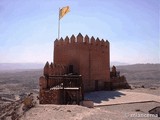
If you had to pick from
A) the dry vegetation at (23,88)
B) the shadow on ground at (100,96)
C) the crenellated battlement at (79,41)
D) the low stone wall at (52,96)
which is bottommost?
the dry vegetation at (23,88)

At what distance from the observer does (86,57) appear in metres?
19.4

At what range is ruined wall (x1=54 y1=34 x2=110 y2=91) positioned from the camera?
1917 cm

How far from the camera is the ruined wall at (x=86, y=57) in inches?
755

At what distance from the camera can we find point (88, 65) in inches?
766

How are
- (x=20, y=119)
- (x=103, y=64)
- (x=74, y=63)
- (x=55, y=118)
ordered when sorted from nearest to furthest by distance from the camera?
(x=55, y=118) < (x=20, y=119) < (x=74, y=63) < (x=103, y=64)

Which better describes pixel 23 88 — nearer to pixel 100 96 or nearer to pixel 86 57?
pixel 86 57

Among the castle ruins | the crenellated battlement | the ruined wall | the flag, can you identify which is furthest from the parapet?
the flag

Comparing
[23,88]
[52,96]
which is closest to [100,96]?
[52,96]

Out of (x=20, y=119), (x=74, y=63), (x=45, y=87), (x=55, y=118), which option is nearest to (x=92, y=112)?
(x=55, y=118)

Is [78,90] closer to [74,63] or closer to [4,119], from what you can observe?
[4,119]

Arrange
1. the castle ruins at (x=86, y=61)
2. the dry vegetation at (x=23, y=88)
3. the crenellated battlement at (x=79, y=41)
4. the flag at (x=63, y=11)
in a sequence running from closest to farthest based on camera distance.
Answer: the dry vegetation at (x=23, y=88) → the castle ruins at (x=86, y=61) → the crenellated battlement at (x=79, y=41) → the flag at (x=63, y=11)

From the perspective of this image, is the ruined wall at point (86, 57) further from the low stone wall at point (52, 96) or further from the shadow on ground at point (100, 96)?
the low stone wall at point (52, 96)

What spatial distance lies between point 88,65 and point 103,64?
1.87 meters

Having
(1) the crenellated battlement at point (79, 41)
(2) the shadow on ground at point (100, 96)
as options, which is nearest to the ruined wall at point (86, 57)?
(1) the crenellated battlement at point (79, 41)
